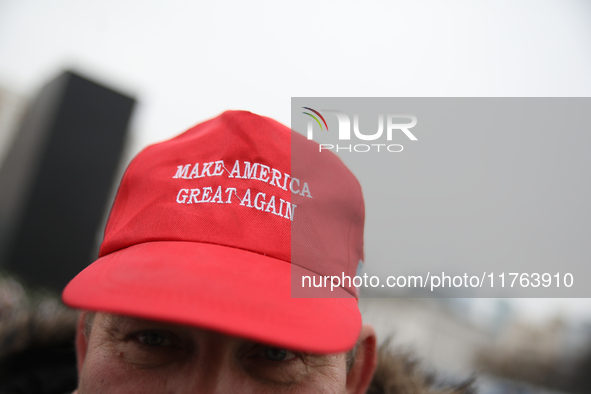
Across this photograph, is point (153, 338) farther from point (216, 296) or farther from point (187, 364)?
point (216, 296)

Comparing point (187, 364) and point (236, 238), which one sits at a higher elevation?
point (236, 238)

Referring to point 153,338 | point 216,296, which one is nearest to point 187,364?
point 153,338

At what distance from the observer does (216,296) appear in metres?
0.74

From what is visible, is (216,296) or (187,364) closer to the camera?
(216,296)

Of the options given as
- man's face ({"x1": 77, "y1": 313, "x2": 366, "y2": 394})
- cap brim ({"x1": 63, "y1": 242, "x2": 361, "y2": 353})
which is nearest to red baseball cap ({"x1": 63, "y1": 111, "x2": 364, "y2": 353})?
cap brim ({"x1": 63, "y1": 242, "x2": 361, "y2": 353})

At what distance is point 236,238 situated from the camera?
0.91 meters

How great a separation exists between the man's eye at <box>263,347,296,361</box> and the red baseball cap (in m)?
0.19

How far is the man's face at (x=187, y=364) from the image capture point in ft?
2.77

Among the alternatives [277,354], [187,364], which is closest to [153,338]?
[187,364]

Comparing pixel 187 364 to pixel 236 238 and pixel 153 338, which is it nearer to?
pixel 153 338

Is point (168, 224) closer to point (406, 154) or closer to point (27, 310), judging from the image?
point (27, 310)

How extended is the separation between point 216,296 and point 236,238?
0.20m

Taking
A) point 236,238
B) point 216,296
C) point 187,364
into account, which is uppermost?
point 236,238

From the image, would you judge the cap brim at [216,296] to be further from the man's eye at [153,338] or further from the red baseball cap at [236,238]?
the man's eye at [153,338]
